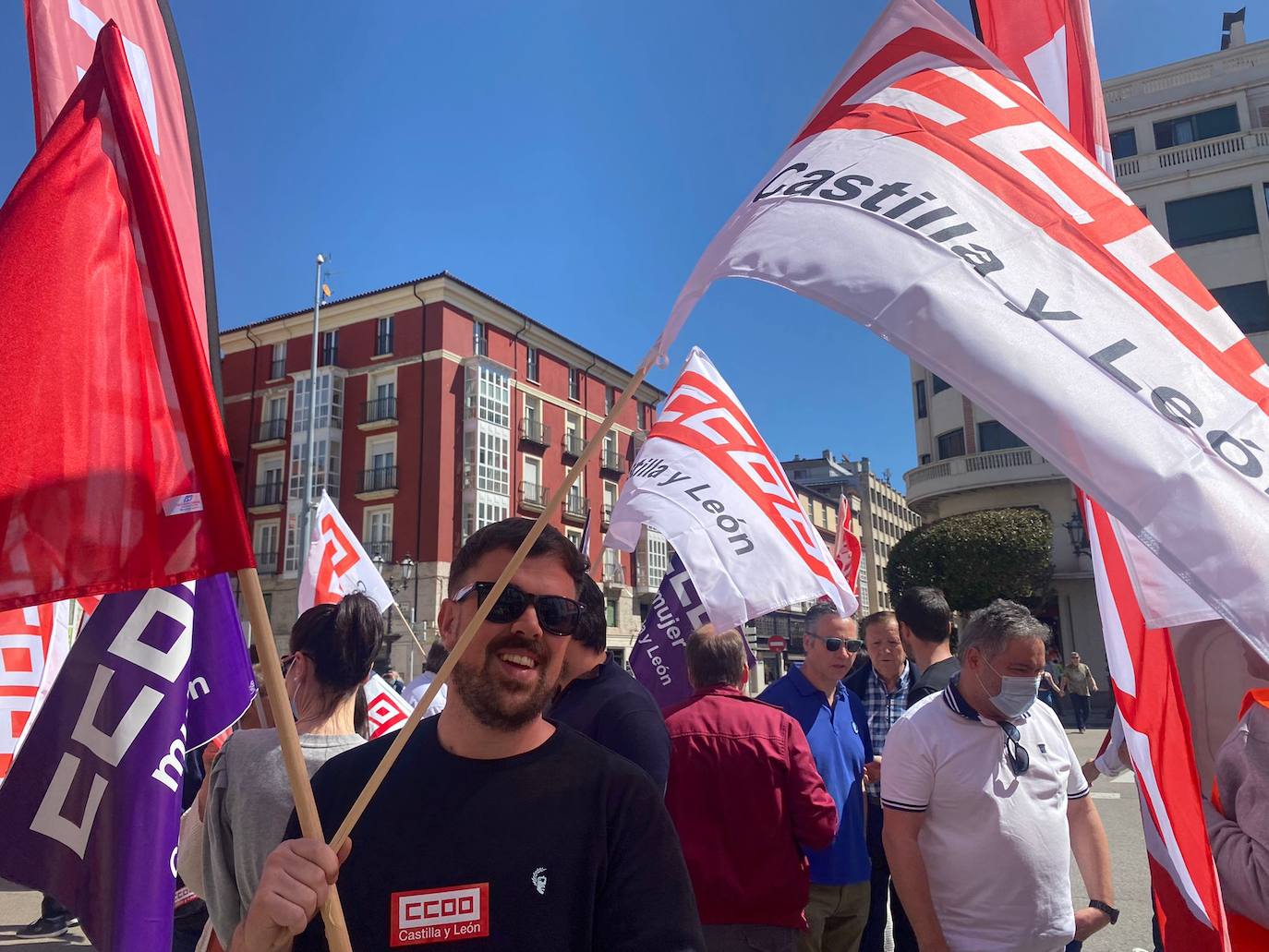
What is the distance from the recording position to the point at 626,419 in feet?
162

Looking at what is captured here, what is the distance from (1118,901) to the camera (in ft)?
19.4

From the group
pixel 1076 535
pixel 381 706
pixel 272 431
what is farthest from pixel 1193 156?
pixel 272 431

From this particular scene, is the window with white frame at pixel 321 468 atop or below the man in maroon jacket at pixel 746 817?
atop

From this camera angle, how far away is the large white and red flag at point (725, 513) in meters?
5.15

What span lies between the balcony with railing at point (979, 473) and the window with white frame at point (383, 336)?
869 inches

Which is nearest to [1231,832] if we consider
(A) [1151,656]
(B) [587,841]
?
(A) [1151,656]

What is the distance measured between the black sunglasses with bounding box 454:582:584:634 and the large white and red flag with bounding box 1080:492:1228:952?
1.28m

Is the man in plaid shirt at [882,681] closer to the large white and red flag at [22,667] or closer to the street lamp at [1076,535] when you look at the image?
the large white and red flag at [22,667]

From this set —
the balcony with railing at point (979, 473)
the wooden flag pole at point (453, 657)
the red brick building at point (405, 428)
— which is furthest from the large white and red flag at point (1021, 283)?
the red brick building at point (405, 428)

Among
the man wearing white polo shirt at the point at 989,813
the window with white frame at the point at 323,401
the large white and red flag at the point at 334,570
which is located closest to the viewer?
the man wearing white polo shirt at the point at 989,813

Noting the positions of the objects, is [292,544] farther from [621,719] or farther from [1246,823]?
[1246,823]

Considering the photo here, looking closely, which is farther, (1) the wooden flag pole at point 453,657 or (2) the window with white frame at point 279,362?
A: (2) the window with white frame at point 279,362

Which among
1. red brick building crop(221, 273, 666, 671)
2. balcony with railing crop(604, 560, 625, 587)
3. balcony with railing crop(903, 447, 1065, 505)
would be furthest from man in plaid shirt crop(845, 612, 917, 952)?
balcony with railing crop(604, 560, 625, 587)

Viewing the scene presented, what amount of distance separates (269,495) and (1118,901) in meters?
37.5
